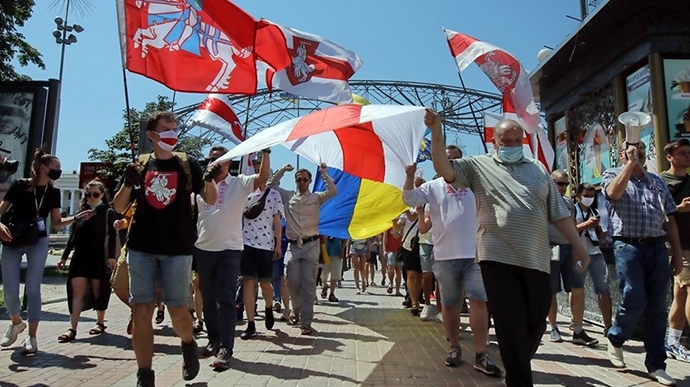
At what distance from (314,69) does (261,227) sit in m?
1.98

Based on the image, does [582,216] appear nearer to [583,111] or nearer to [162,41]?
[583,111]

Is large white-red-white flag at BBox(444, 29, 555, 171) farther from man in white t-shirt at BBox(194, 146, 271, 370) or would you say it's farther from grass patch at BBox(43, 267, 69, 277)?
grass patch at BBox(43, 267, 69, 277)

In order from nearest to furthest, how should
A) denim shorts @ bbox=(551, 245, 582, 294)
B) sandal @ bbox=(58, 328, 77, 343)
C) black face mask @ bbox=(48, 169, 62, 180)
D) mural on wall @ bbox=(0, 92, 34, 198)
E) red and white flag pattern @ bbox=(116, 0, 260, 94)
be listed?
red and white flag pattern @ bbox=(116, 0, 260, 94)
black face mask @ bbox=(48, 169, 62, 180)
sandal @ bbox=(58, 328, 77, 343)
denim shorts @ bbox=(551, 245, 582, 294)
mural on wall @ bbox=(0, 92, 34, 198)

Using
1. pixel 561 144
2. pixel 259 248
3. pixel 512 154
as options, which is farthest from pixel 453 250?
pixel 561 144

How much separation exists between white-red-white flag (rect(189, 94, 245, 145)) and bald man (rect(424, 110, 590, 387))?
449 cm

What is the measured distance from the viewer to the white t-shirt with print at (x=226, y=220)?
517cm

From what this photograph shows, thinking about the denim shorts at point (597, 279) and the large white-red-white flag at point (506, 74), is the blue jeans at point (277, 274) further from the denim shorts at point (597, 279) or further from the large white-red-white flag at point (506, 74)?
the denim shorts at point (597, 279)

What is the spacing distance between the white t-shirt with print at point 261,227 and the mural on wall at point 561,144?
637cm

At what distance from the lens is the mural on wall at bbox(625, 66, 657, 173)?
25.0 ft

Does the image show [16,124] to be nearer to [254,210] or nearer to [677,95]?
[254,210]

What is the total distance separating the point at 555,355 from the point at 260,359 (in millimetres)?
2982

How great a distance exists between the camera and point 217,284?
5.14m

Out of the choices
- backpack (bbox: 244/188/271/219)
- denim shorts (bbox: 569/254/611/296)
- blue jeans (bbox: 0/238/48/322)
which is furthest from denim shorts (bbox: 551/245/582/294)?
blue jeans (bbox: 0/238/48/322)

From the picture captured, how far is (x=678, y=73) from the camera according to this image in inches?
291
